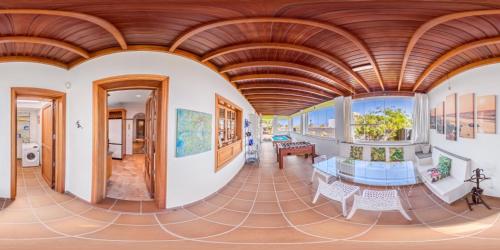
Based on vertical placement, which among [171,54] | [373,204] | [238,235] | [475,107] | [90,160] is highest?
[171,54]

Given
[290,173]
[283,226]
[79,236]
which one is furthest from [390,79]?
[79,236]

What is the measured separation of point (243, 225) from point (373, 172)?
3360 mm

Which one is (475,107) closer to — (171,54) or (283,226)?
(283,226)

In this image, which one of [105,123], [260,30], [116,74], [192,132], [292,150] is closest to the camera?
[260,30]

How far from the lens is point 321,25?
213cm

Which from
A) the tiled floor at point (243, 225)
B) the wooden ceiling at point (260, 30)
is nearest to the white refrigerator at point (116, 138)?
the tiled floor at point (243, 225)

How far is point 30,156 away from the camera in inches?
214

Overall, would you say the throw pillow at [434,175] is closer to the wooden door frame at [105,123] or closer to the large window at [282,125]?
the wooden door frame at [105,123]

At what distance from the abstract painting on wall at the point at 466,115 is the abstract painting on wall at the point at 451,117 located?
15 centimetres

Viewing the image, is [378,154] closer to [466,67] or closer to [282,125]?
[466,67]

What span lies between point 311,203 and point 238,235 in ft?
4.24

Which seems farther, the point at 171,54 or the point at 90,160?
the point at 90,160

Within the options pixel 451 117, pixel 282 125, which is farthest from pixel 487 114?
pixel 282 125

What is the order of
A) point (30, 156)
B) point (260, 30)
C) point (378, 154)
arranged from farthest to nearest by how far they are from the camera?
1. point (30, 156)
2. point (378, 154)
3. point (260, 30)
